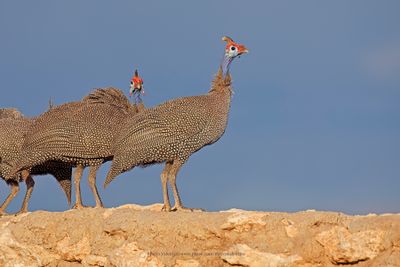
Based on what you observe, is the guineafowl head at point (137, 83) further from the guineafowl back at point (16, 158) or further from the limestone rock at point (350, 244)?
the limestone rock at point (350, 244)

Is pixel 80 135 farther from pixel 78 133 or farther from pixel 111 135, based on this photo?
pixel 111 135

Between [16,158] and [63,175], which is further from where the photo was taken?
[63,175]

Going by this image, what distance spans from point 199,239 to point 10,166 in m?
4.75

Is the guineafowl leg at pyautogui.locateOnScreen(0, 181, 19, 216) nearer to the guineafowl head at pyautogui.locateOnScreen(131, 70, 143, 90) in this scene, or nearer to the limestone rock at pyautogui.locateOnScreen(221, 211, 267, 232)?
the guineafowl head at pyautogui.locateOnScreen(131, 70, 143, 90)

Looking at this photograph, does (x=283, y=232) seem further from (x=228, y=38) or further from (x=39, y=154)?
(x=39, y=154)

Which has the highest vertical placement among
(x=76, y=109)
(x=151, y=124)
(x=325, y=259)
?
(x=76, y=109)

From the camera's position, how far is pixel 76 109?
12484 mm

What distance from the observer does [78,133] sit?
1198 cm

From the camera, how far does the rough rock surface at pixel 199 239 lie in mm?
8492

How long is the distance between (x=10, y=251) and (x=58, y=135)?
6.20ft

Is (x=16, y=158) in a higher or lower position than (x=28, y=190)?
higher

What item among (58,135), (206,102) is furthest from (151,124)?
(58,135)

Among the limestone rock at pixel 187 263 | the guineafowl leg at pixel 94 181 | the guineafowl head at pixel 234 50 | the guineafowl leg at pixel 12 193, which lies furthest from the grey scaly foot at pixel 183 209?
the guineafowl leg at pixel 12 193

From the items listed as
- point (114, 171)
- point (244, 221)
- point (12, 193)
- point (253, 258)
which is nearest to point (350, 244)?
point (253, 258)
